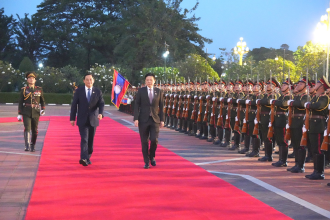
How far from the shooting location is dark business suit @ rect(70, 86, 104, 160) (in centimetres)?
941

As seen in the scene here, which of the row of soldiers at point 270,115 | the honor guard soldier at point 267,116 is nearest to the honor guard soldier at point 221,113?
the row of soldiers at point 270,115

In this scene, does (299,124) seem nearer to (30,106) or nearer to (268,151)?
(268,151)

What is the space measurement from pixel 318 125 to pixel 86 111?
14.4 feet

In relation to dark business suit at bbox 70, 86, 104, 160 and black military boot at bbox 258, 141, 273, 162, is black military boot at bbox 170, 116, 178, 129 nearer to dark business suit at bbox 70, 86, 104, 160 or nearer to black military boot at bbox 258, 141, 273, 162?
black military boot at bbox 258, 141, 273, 162

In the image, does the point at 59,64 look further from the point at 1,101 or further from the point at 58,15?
the point at 1,101

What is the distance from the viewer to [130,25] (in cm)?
6216

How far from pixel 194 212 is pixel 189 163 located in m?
4.09

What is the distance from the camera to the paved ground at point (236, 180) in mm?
6277

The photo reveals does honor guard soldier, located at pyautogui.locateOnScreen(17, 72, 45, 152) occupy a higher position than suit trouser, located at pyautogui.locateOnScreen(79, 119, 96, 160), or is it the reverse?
honor guard soldier, located at pyautogui.locateOnScreen(17, 72, 45, 152)

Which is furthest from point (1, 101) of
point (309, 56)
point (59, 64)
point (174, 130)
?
point (174, 130)

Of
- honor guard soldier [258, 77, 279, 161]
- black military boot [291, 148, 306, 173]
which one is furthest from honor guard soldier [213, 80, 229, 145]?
black military boot [291, 148, 306, 173]

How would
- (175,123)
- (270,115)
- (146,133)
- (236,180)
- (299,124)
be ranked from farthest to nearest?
(175,123) → (270,115) → (146,133) → (299,124) → (236,180)

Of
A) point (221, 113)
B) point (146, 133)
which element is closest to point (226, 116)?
point (221, 113)

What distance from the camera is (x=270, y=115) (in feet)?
34.2
